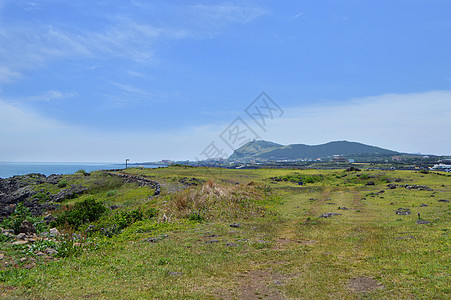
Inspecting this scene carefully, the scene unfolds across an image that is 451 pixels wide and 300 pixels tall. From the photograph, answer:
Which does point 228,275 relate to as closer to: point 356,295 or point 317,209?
point 356,295

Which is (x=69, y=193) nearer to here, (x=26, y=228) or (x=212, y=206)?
(x=26, y=228)

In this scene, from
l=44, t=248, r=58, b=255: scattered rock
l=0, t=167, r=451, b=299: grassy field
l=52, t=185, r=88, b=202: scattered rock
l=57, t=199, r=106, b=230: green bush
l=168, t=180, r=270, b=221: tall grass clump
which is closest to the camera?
l=0, t=167, r=451, b=299: grassy field

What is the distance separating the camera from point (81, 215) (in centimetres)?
2073

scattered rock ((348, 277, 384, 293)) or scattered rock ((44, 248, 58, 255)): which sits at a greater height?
scattered rock ((44, 248, 58, 255))

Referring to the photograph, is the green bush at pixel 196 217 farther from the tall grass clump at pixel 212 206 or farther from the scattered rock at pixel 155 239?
the scattered rock at pixel 155 239

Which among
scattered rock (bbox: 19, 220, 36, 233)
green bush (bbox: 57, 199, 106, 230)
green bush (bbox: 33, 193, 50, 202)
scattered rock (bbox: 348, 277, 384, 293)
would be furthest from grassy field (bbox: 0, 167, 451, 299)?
green bush (bbox: 33, 193, 50, 202)

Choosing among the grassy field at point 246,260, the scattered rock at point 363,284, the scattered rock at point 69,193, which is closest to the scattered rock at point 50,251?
the grassy field at point 246,260

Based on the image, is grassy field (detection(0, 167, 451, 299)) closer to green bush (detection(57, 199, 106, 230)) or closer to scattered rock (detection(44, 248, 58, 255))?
scattered rock (detection(44, 248, 58, 255))

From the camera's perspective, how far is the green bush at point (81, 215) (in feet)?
64.7

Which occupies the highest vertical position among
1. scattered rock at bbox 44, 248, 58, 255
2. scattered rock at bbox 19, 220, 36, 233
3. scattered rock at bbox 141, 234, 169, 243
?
scattered rock at bbox 19, 220, 36, 233

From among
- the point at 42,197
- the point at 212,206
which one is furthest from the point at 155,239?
the point at 42,197

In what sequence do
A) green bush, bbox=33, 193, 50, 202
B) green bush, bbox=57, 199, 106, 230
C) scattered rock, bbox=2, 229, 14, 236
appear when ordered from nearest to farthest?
1. scattered rock, bbox=2, 229, 14, 236
2. green bush, bbox=57, 199, 106, 230
3. green bush, bbox=33, 193, 50, 202

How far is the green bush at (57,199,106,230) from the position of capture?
19734 millimetres

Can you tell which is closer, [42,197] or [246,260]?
[246,260]
